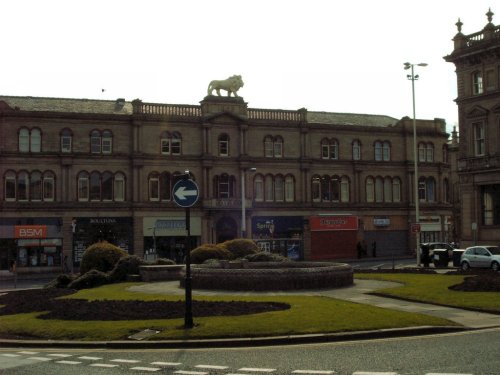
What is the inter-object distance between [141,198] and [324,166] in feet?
68.4

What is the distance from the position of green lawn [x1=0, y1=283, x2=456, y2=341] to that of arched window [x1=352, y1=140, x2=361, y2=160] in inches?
2182

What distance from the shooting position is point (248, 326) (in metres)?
16.2

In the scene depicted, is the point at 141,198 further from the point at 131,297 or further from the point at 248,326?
the point at 248,326

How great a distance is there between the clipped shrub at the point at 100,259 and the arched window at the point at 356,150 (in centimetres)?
4328

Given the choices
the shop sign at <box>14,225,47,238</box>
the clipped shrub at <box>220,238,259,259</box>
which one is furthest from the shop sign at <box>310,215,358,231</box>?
the clipped shrub at <box>220,238,259,259</box>

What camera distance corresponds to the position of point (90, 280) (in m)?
32.3

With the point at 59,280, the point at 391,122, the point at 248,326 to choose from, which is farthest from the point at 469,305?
the point at 391,122

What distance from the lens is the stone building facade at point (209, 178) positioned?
61000 millimetres

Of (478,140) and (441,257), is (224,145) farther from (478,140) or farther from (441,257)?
(441,257)

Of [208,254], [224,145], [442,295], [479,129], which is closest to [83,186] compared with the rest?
[224,145]

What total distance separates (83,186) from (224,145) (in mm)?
14946

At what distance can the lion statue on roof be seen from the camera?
6744 centimetres

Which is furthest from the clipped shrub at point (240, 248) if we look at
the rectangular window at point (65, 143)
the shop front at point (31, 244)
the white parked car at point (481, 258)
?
the rectangular window at point (65, 143)

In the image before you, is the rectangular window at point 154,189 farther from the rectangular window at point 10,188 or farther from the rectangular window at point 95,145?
the rectangular window at point 10,188
